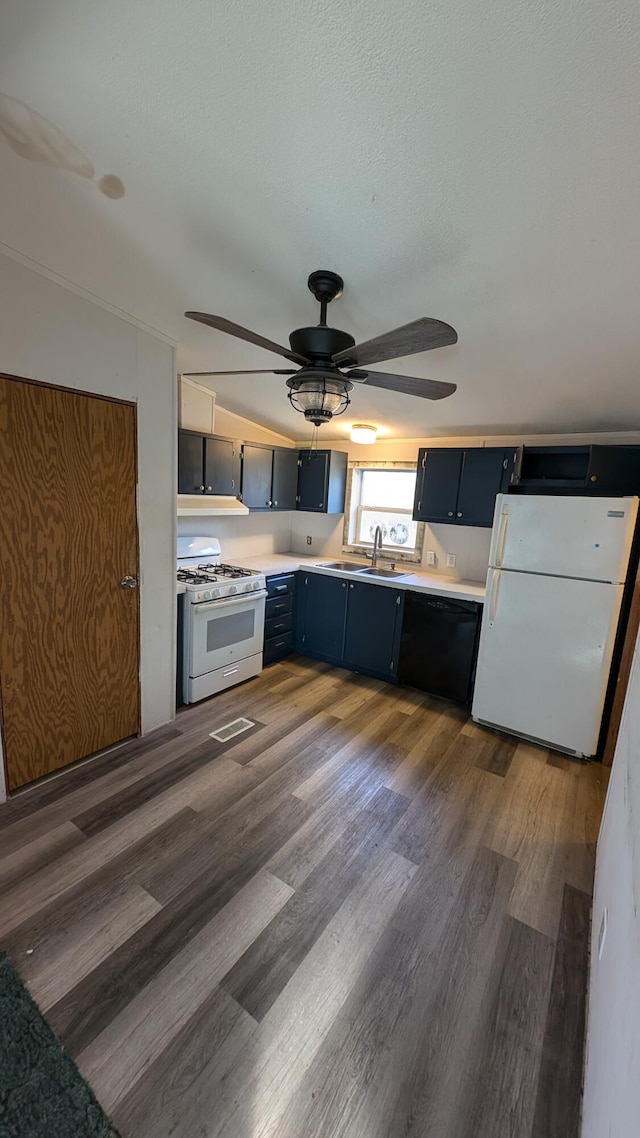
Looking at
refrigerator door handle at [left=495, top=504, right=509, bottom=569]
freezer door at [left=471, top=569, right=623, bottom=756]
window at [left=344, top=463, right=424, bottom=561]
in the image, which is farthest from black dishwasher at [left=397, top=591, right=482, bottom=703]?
window at [left=344, top=463, right=424, bottom=561]

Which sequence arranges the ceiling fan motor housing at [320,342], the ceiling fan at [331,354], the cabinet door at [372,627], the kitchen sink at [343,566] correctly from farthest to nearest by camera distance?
the kitchen sink at [343,566] < the cabinet door at [372,627] < the ceiling fan motor housing at [320,342] < the ceiling fan at [331,354]

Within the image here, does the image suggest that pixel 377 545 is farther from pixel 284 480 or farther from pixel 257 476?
pixel 257 476

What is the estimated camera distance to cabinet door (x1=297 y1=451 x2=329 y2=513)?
4172 millimetres

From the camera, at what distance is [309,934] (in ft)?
5.08

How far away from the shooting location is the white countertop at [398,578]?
127 inches

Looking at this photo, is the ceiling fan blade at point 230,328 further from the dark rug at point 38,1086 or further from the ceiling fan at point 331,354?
the dark rug at point 38,1086

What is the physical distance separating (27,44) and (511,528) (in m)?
2.89

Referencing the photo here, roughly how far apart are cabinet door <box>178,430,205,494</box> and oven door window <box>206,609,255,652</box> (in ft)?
3.34

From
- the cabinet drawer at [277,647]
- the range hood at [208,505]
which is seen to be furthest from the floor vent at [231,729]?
the range hood at [208,505]

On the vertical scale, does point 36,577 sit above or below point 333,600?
above

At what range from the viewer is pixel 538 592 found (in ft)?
8.94

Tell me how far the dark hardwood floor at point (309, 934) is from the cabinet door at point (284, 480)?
2.37 metres

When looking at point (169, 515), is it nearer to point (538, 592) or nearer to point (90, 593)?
point (90, 593)

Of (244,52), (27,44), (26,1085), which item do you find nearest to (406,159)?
(244,52)
